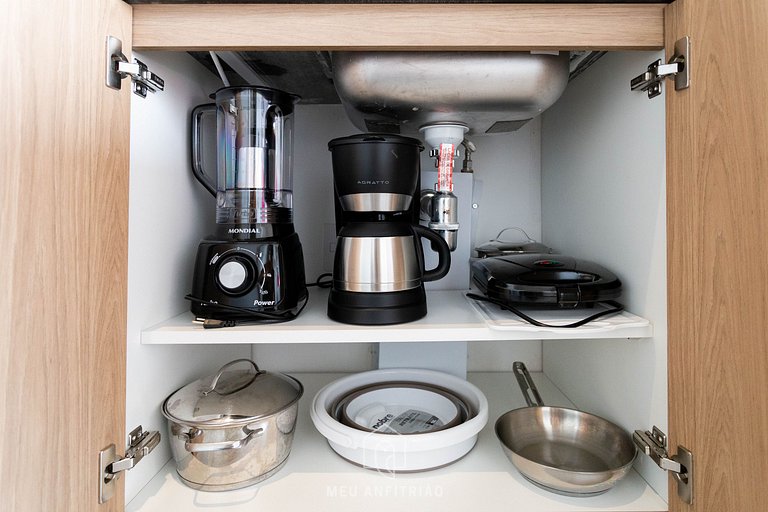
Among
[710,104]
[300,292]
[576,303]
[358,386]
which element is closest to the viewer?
[710,104]

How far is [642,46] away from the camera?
60 cm

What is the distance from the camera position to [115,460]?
57 cm

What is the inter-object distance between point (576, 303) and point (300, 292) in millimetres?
500

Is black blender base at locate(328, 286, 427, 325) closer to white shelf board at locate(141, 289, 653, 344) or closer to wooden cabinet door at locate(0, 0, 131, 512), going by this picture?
white shelf board at locate(141, 289, 653, 344)

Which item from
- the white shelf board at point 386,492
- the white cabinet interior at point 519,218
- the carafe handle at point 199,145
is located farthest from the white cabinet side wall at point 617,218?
the carafe handle at point 199,145

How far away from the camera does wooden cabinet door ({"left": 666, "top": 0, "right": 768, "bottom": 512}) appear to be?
1.52 ft

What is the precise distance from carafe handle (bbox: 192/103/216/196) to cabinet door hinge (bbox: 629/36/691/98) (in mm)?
759

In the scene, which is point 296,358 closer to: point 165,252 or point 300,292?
point 300,292

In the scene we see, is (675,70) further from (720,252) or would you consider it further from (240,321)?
(240,321)

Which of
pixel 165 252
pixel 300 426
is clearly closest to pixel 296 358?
pixel 300 426

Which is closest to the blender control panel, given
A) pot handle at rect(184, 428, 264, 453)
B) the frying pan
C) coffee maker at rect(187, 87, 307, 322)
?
coffee maker at rect(187, 87, 307, 322)

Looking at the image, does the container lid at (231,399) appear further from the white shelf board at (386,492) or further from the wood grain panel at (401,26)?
the wood grain panel at (401,26)

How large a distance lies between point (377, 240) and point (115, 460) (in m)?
0.50

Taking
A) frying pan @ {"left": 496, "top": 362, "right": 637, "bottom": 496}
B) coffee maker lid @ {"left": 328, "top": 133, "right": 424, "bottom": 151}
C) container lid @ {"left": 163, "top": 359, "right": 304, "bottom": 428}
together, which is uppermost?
coffee maker lid @ {"left": 328, "top": 133, "right": 424, "bottom": 151}
